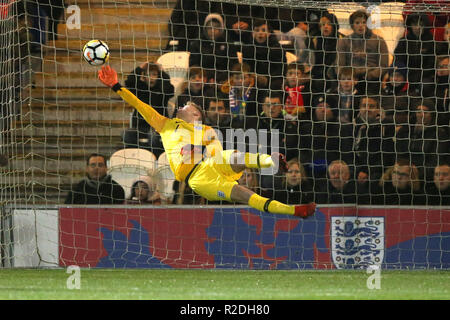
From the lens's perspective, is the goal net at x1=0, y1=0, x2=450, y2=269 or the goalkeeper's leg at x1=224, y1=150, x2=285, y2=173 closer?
the goalkeeper's leg at x1=224, y1=150, x2=285, y2=173

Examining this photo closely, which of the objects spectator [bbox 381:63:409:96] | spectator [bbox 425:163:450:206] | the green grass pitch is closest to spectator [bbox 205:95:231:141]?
spectator [bbox 381:63:409:96]

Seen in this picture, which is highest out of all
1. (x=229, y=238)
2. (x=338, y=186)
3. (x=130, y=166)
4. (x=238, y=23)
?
(x=238, y=23)

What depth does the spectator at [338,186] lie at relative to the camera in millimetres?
10102

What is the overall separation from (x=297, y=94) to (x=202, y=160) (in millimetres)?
1897

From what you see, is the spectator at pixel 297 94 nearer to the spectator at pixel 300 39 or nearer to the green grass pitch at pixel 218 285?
the spectator at pixel 300 39

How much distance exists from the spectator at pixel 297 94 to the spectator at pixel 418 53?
3.78ft

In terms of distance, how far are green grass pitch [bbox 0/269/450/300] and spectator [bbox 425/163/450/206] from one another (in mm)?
1140

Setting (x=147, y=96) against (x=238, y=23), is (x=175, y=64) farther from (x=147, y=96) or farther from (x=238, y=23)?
(x=238, y=23)

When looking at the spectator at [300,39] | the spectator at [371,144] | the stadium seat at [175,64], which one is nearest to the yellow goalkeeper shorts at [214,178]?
the spectator at [371,144]

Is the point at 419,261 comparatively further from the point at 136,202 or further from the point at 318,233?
the point at 136,202

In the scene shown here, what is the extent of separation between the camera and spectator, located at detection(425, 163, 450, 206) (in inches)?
397

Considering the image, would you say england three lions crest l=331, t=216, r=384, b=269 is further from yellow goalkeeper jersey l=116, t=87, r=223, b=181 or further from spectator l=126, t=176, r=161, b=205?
spectator l=126, t=176, r=161, b=205

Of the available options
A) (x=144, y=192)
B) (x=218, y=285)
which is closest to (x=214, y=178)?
(x=218, y=285)

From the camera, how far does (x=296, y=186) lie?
33.3 feet
